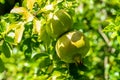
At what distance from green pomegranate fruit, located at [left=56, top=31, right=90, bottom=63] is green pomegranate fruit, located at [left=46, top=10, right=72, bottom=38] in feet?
0.13

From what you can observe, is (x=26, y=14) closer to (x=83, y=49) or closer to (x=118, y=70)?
(x=83, y=49)

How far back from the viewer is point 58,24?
1.73 m

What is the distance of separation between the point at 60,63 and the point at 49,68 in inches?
3.9

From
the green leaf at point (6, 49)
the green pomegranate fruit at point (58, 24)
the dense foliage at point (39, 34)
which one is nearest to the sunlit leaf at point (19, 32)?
the dense foliage at point (39, 34)

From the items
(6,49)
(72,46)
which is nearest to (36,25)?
(72,46)

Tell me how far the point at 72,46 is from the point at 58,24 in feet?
0.45

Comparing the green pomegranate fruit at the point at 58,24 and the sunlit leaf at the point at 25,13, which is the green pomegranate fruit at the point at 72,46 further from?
the sunlit leaf at the point at 25,13

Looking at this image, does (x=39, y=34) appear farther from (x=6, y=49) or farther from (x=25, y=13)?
(x=6, y=49)

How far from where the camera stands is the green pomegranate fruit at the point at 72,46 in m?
1.69

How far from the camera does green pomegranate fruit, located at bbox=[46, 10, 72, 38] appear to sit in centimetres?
172

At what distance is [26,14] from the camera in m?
1.75

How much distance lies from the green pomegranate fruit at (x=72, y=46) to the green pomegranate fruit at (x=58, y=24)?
0.13 ft

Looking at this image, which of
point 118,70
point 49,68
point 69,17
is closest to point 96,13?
point 118,70

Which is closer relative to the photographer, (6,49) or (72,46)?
(72,46)
